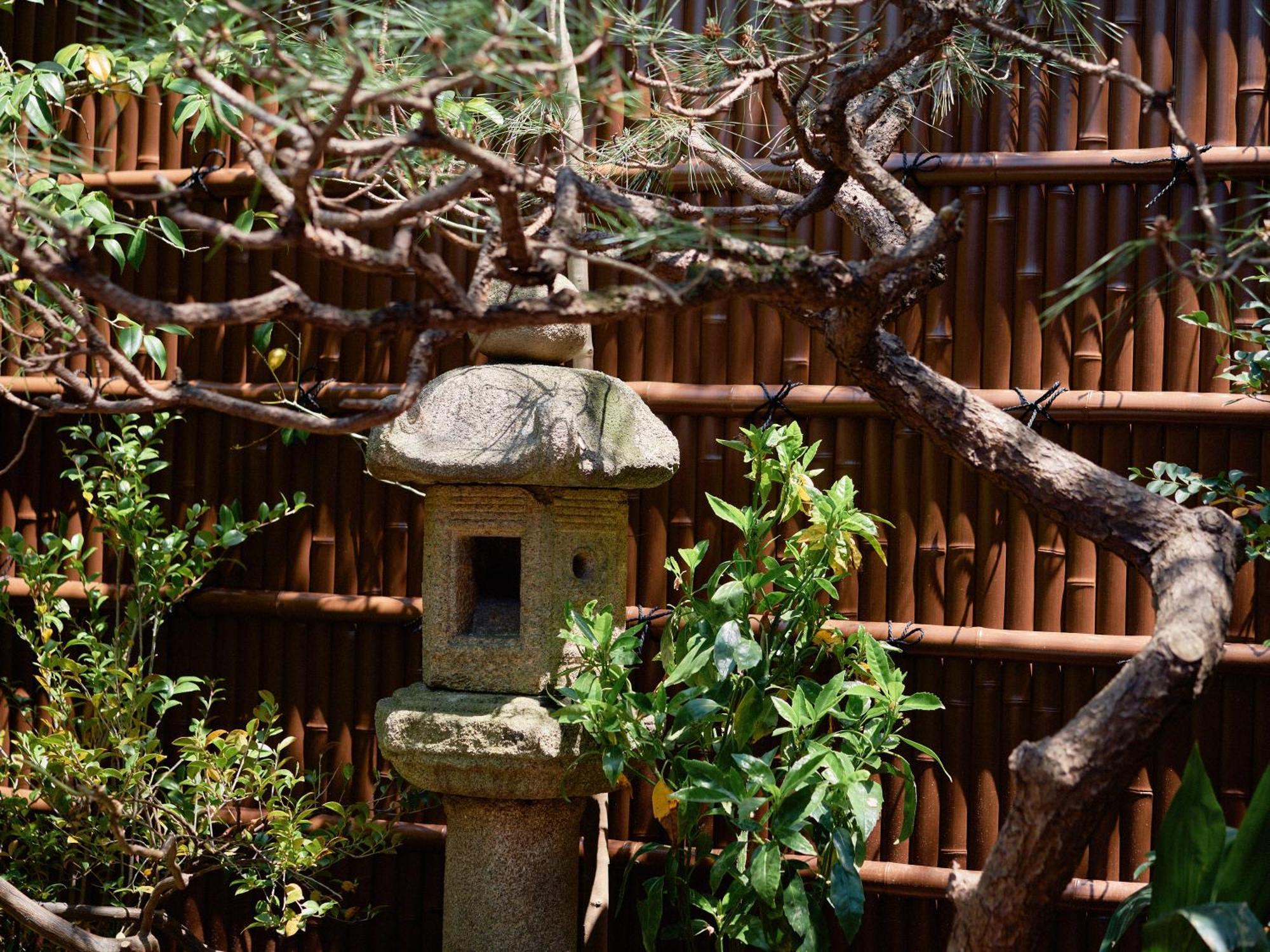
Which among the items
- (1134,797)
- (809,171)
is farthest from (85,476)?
(1134,797)

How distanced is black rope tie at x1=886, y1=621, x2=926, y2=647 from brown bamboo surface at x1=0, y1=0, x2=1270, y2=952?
1.1 inches

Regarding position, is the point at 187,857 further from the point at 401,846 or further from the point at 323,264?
the point at 323,264

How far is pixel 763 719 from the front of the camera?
2.36 meters

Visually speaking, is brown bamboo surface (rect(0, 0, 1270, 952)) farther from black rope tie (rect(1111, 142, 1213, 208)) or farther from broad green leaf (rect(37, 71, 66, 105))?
broad green leaf (rect(37, 71, 66, 105))

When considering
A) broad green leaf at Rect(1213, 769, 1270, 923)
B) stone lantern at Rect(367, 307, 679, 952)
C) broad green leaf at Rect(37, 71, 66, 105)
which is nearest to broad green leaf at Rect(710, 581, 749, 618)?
stone lantern at Rect(367, 307, 679, 952)

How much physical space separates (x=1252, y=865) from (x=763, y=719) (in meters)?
0.84

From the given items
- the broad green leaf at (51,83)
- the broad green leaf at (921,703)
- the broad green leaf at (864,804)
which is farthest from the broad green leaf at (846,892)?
the broad green leaf at (51,83)

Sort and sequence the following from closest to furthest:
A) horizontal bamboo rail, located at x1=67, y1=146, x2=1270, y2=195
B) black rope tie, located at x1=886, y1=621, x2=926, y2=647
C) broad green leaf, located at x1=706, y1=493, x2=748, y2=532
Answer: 1. broad green leaf, located at x1=706, y1=493, x2=748, y2=532
2. horizontal bamboo rail, located at x1=67, y1=146, x2=1270, y2=195
3. black rope tie, located at x1=886, y1=621, x2=926, y2=647

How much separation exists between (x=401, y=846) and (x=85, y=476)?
1.26m

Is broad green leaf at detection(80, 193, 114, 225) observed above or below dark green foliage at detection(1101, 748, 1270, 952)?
above

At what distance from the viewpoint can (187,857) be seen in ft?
9.46

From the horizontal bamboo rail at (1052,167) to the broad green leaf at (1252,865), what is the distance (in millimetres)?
1493

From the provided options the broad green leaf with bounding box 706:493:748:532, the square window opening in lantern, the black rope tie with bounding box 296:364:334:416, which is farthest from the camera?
the black rope tie with bounding box 296:364:334:416

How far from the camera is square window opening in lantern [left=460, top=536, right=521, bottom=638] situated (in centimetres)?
260
